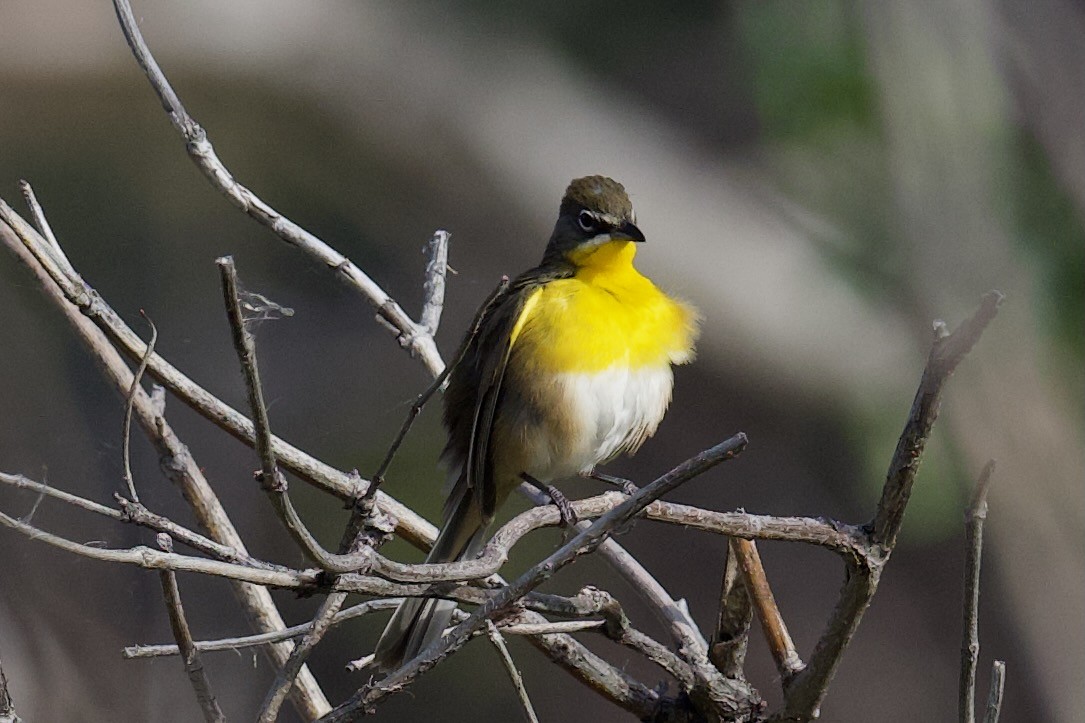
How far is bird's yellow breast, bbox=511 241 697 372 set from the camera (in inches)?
125

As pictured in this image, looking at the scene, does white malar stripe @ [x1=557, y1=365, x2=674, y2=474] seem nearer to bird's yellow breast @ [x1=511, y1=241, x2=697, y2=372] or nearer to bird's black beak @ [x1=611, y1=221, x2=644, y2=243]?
bird's yellow breast @ [x1=511, y1=241, x2=697, y2=372]

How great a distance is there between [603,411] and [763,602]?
0.85 metres

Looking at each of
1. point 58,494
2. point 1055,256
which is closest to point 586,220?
point 58,494

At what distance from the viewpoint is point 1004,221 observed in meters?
5.49

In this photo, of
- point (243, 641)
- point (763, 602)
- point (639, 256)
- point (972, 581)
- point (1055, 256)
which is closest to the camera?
point (972, 581)

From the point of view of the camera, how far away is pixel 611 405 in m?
3.19

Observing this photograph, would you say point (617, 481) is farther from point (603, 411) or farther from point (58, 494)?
point (58, 494)

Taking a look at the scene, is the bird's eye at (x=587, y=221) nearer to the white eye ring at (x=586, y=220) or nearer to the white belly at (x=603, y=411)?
the white eye ring at (x=586, y=220)

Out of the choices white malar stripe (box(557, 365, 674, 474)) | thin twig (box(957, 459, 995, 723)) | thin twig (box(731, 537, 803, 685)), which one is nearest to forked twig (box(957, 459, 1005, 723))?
thin twig (box(957, 459, 995, 723))

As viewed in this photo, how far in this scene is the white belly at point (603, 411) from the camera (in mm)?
3180

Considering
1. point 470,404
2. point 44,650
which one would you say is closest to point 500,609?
point 470,404

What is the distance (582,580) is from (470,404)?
4.11m

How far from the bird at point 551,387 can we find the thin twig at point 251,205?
147 mm

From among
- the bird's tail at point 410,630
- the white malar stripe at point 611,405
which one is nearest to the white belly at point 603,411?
the white malar stripe at point 611,405
